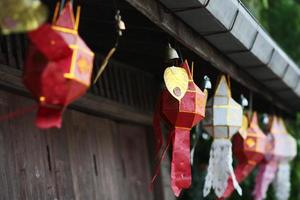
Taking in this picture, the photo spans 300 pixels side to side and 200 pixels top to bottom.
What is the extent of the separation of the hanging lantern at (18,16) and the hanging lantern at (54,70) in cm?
8

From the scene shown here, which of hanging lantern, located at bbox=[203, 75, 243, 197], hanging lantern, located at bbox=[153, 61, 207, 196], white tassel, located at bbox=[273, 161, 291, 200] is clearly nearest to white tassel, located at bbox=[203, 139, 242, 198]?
hanging lantern, located at bbox=[203, 75, 243, 197]

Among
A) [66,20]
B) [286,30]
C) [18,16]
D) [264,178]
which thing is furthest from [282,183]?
[18,16]

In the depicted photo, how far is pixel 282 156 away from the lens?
682 centimetres

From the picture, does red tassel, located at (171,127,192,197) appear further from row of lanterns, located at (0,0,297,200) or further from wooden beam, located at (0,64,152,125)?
wooden beam, located at (0,64,152,125)

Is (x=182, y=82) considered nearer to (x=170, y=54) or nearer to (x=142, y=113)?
(x=170, y=54)

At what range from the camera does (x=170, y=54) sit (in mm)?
4512

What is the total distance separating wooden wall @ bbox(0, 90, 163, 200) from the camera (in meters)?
4.18

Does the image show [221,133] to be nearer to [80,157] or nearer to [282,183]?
[80,157]

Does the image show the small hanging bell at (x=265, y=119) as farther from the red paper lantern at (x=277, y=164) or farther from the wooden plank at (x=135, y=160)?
the wooden plank at (x=135, y=160)

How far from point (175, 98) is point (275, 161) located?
114 inches

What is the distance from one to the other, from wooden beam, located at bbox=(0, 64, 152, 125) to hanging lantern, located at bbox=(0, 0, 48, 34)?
1.29 metres

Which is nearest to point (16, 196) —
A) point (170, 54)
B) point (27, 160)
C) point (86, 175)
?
point (27, 160)

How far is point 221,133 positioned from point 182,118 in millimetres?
961

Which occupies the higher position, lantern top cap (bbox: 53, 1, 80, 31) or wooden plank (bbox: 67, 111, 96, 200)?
lantern top cap (bbox: 53, 1, 80, 31)
